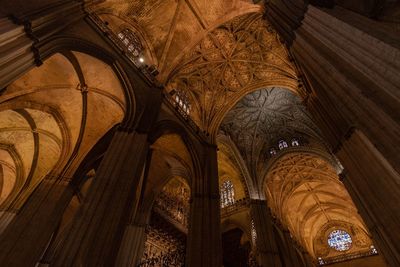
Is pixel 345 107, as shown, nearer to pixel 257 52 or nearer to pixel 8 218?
pixel 257 52

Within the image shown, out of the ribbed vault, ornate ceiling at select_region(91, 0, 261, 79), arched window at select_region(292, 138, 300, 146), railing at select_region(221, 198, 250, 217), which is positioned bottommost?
the ribbed vault

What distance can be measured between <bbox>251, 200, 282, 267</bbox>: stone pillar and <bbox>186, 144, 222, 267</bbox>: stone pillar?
495 cm

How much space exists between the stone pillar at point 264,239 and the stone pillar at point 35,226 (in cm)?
955

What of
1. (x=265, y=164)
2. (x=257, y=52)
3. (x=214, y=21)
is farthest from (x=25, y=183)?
(x=265, y=164)

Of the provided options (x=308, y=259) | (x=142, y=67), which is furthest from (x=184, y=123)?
(x=308, y=259)

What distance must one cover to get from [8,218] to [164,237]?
7318 millimetres

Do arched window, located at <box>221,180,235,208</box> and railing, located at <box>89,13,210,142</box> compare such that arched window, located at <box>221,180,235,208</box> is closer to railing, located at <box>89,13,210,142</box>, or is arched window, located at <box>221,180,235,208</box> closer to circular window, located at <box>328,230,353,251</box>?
railing, located at <box>89,13,210,142</box>

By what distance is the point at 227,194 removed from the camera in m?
18.8

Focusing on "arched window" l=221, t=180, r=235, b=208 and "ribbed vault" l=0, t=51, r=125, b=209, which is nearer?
"ribbed vault" l=0, t=51, r=125, b=209

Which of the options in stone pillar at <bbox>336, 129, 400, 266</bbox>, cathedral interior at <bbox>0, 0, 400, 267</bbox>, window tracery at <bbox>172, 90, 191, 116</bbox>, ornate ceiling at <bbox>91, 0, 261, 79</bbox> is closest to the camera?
stone pillar at <bbox>336, 129, 400, 266</bbox>

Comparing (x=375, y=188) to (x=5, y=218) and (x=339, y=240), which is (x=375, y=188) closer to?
(x=5, y=218)

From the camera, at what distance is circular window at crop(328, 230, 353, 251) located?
872 inches

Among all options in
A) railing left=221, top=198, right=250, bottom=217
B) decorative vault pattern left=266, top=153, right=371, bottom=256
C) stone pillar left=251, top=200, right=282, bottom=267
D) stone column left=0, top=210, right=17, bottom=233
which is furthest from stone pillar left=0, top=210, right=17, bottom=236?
decorative vault pattern left=266, top=153, right=371, bottom=256

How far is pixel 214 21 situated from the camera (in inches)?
457
